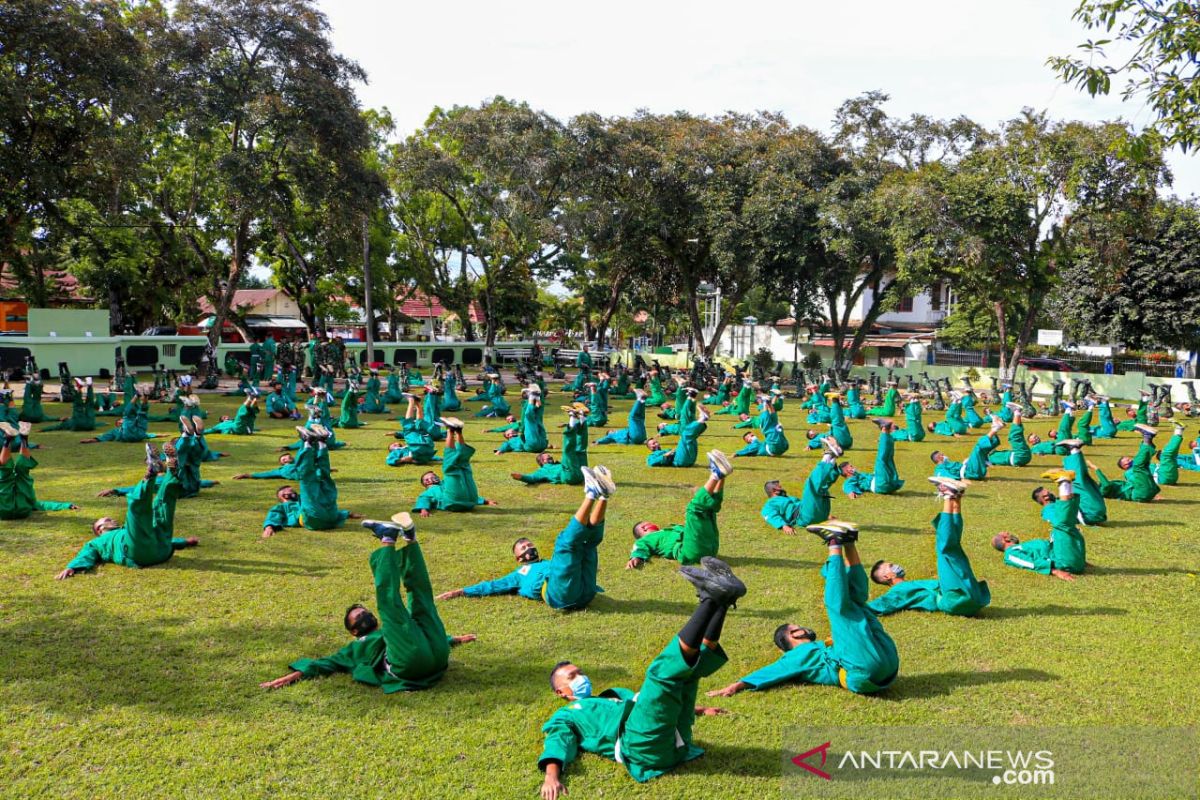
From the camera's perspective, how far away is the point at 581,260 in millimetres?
43906

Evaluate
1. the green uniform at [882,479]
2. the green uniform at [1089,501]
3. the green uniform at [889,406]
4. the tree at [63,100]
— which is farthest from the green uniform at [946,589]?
the tree at [63,100]

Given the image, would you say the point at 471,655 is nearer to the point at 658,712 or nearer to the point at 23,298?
the point at 658,712

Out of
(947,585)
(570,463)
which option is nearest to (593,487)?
(947,585)

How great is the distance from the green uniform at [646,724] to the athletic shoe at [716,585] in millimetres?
312

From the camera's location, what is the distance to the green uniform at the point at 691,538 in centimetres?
859

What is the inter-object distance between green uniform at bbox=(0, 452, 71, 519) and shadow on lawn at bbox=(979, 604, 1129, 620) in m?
10.8

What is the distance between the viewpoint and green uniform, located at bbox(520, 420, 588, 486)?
42.8 ft

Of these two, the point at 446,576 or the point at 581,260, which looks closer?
the point at 446,576

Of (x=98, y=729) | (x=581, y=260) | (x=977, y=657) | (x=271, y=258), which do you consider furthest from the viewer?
(x=581, y=260)

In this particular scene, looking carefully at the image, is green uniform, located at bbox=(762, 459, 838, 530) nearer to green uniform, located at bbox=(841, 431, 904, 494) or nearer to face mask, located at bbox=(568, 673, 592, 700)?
green uniform, located at bbox=(841, 431, 904, 494)

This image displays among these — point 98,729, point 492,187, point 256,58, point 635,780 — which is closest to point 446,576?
point 98,729

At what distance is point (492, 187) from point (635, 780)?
32294 mm

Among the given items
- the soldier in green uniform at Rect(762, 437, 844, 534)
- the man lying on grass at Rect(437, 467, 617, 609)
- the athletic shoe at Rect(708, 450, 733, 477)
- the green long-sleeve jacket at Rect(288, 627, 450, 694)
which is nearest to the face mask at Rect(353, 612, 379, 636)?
the green long-sleeve jacket at Rect(288, 627, 450, 694)

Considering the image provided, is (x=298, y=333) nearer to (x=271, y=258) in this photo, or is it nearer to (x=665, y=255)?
(x=271, y=258)
